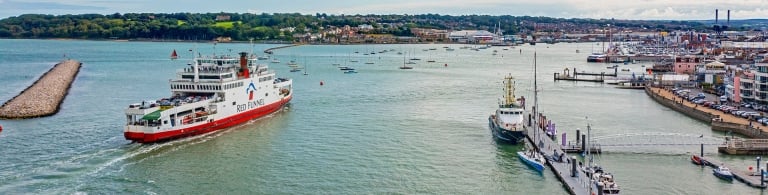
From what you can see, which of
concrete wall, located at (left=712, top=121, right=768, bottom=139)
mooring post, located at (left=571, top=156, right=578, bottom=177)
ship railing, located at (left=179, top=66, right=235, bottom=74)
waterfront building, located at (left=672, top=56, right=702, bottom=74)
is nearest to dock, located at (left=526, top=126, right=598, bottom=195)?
mooring post, located at (left=571, top=156, right=578, bottom=177)

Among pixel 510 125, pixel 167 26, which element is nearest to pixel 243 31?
pixel 167 26

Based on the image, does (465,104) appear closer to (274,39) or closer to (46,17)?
(274,39)

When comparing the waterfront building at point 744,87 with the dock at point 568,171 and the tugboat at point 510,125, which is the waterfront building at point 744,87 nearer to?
the tugboat at point 510,125

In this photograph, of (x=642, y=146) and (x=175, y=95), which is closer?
(x=642, y=146)

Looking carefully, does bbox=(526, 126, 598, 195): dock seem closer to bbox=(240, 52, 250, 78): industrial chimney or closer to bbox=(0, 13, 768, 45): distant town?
bbox=(240, 52, 250, 78): industrial chimney

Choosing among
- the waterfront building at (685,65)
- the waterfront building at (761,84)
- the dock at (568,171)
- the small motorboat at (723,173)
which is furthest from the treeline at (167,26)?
the small motorboat at (723,173)

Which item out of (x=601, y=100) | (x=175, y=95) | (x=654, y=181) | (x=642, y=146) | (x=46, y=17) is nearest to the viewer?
(x=654, y=181)

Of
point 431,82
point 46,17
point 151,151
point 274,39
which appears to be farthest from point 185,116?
point 46,17
